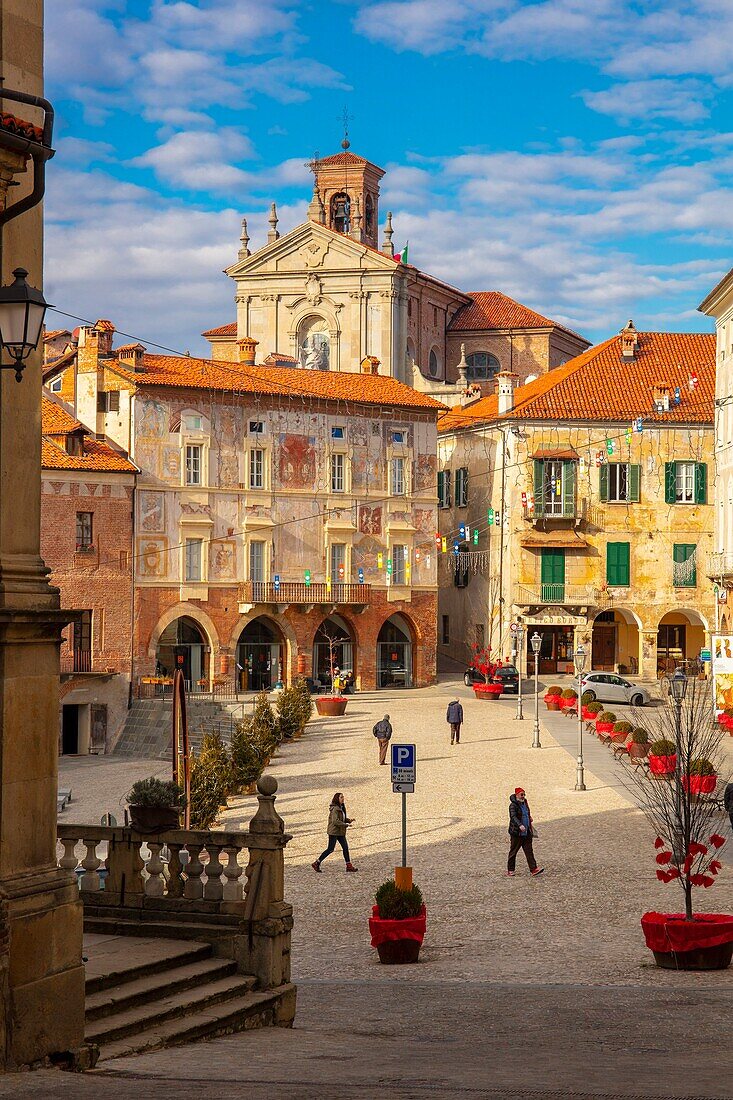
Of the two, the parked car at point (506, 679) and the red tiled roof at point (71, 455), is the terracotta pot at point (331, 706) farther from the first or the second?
the red tiled roof at point (71, 455)

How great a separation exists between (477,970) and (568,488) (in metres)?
47.4

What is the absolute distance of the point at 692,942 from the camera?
58.1 feet

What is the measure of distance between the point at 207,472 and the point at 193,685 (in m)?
7.96

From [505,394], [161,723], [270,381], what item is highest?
[505,394]

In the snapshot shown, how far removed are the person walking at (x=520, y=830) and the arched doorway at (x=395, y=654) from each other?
38.6 metres

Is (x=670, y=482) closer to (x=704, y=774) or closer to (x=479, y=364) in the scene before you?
(x=479, y=364)

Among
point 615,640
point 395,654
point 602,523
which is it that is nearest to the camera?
point 395,654

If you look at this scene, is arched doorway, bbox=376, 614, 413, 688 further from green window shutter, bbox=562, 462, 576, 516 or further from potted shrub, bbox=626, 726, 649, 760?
potted shrub, bbox=626, 726, 649, 760

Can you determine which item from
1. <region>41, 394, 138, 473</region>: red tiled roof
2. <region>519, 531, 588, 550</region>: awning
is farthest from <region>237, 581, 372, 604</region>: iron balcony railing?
<region>519, 531, 588, 550</region>: awning

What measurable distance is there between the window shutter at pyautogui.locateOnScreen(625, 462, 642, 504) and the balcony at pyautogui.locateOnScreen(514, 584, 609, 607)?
405 cm

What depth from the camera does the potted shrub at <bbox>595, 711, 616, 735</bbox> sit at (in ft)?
143

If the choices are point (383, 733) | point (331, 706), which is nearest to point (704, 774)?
point (383, 733)

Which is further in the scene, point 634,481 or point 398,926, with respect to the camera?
point 634,481

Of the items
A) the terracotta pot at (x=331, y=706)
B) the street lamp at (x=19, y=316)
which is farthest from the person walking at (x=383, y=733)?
the street lamp at (x=19, y=316)
